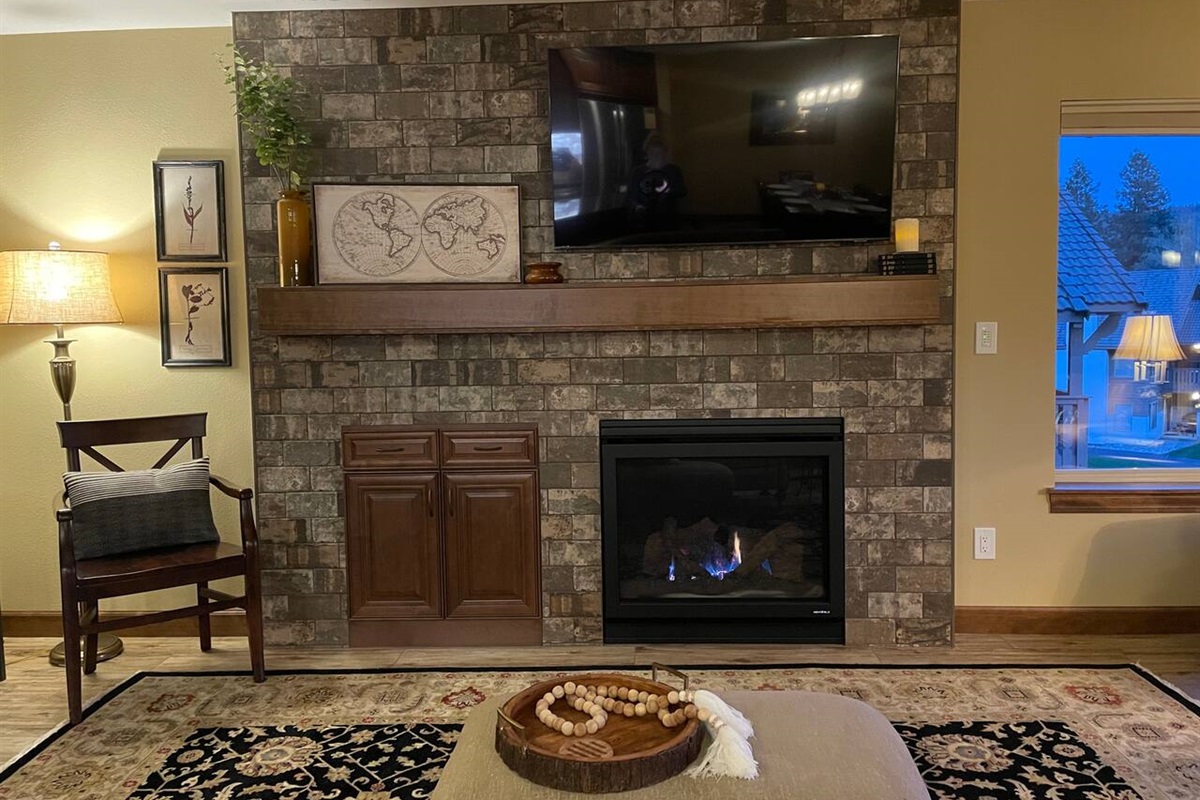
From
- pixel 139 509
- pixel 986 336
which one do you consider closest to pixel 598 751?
pixel 139 509

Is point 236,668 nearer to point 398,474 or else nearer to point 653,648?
point 398,474

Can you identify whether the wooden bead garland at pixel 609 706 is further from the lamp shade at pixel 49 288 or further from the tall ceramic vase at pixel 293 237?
the lamp shade at pixel 49 288

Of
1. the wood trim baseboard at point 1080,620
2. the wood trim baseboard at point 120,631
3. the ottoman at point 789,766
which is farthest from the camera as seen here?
the wood trim baseboard at point 120,631

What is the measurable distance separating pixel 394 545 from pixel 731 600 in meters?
1.35

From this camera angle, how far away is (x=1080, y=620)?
360 cm

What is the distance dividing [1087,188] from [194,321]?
3.63 meters

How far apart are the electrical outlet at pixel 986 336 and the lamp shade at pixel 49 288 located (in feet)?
Answer: 11.1

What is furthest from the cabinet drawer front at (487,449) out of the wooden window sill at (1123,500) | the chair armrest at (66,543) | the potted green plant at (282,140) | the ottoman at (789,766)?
the wooden window sill at (1123,500)

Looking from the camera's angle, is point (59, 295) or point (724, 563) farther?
point (724, 563)

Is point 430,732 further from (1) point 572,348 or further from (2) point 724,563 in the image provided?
(1) point 572,348

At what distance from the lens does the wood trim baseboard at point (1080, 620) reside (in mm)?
3590

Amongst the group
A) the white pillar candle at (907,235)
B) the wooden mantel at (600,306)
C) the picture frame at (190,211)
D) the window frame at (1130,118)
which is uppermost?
the window frame at (1130,118)

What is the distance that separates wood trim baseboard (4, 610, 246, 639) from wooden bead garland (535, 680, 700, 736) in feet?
7.33

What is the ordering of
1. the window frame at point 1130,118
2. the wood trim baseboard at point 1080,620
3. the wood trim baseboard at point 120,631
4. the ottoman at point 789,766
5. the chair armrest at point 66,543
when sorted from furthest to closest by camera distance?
the wood trim baseboard at point 120,631 → the wood trim baseboard at point 1080,620 → the window frame at point 1130,118 → the chair armrest at point 66,543 → the ottoman at point 789,766
